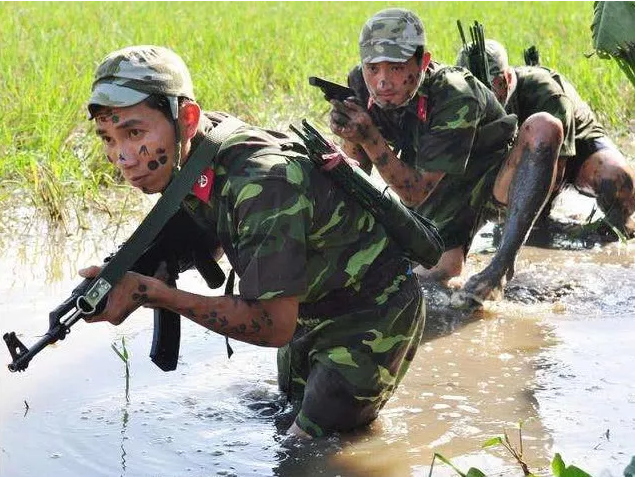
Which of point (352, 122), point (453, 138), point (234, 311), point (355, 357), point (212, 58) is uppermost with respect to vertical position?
point (212, 58)

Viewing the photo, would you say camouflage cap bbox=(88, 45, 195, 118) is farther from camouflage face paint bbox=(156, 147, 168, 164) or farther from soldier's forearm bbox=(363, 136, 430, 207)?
soldier's forearm bbox=(363, 136, 430, 207)

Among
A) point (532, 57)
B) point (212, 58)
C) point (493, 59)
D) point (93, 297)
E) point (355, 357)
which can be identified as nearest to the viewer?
point (93, 297)

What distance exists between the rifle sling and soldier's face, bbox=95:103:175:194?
0.06 metres

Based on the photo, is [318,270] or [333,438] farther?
[333,438]

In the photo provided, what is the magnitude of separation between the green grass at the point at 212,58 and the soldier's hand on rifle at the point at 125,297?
2703 mm

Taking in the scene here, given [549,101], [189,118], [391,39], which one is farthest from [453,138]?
[189,118]

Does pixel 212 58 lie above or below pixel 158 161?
above

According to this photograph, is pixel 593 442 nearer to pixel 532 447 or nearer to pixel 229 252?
pixel 532 447

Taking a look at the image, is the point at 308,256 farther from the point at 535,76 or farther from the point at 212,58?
the point at 212,58

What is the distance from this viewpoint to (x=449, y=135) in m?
4.32

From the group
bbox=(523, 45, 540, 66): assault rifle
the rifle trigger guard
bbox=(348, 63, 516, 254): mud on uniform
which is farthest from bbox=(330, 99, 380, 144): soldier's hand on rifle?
bbox=(523, 45, 540, 66): assault rifle

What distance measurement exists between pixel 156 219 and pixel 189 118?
0.28m

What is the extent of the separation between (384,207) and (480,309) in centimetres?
157

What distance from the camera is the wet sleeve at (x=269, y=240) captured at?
2.82 metres
